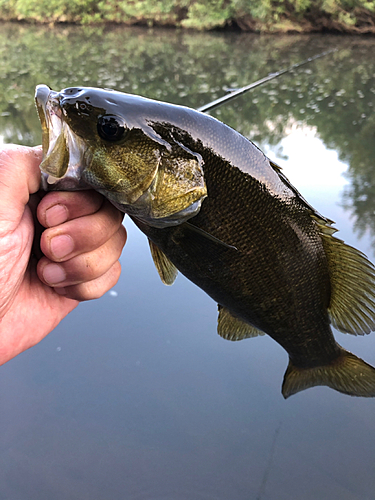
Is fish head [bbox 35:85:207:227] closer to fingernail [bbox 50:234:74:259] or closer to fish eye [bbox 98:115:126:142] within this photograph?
fish eye [bbox 98:115:126:142]

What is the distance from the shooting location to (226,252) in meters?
1.18

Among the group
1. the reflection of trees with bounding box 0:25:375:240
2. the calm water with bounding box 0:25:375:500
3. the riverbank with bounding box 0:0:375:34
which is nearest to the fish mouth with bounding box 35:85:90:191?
the calm water with bounding box 0:25:375:500

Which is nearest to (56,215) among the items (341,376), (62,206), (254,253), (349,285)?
(62,206)

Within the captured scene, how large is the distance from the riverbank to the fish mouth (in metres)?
17.7

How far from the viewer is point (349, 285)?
1.32m

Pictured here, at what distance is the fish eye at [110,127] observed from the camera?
998 mm

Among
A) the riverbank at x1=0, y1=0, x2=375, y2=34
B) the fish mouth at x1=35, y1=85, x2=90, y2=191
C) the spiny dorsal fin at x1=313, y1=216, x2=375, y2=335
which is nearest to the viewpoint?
the fish mouth at x1=35, y1=85, x2=90, y2=191

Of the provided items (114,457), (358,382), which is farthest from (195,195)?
(114,457)

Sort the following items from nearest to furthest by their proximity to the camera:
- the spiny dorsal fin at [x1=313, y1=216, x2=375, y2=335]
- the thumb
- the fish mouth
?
the fish mouth, the thumb, the spiny dorsal fin at [x1=313, y1=216, x2=375, y2=335]

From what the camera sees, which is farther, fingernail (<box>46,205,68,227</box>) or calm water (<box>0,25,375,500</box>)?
calm water (<box>0,25,375,500</box>)

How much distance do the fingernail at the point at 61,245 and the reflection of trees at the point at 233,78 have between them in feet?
10.1

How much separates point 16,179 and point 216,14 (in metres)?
20.2

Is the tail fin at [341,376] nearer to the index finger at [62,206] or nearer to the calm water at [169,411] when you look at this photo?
the calm water at [169,411]

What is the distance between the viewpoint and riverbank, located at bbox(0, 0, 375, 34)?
52.3 feet
